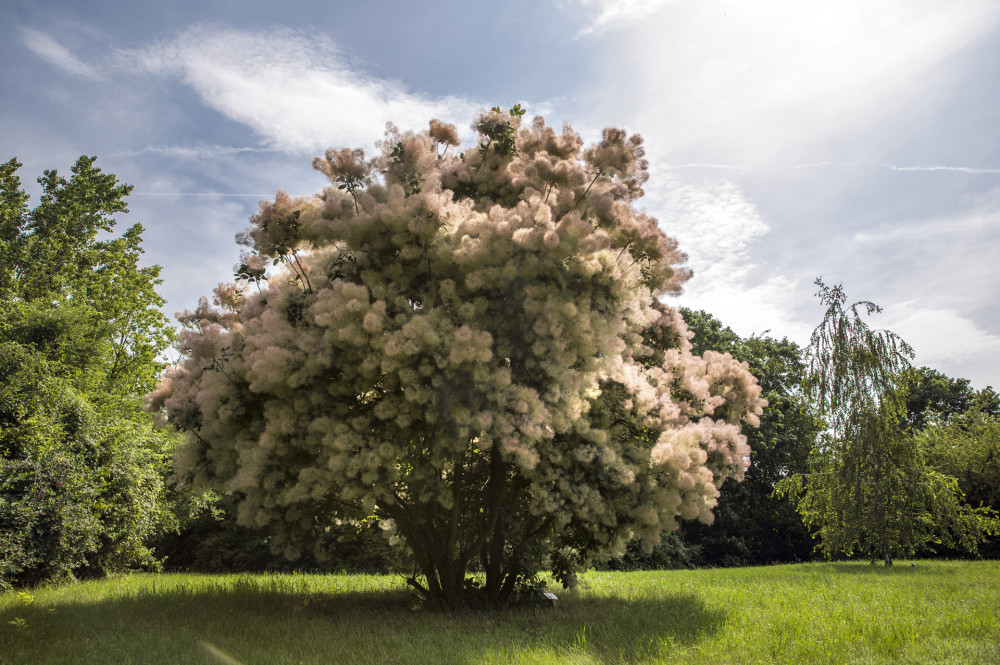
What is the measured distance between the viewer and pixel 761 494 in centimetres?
2659

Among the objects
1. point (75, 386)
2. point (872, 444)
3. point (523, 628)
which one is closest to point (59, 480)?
point (75, 386)

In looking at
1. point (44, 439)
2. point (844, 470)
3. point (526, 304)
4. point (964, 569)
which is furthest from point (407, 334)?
point (964, 569)

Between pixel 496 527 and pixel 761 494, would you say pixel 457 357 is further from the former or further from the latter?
pixel 761 494

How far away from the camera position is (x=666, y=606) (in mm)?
7910

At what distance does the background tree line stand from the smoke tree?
1.64m

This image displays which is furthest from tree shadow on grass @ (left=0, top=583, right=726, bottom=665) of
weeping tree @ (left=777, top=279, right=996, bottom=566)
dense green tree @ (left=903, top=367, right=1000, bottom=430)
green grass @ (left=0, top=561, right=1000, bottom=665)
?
dense green tree @ (left=903, top=367, right=1000, bottom=430)

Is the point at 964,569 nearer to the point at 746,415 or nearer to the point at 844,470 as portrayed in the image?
the point at 844,470

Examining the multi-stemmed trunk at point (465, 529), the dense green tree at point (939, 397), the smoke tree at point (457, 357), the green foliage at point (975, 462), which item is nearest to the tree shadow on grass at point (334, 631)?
the multi-stemmed trunk at point (465, 529)

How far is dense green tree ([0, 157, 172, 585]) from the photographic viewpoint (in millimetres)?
10047

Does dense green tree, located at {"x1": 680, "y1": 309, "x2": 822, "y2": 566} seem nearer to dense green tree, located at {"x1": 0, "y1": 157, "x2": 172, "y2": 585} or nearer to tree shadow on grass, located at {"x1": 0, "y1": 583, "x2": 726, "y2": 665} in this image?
tree shadow on grass, located at {"x1": 0, "y1": 583, "x2": 726, "y2": 665}

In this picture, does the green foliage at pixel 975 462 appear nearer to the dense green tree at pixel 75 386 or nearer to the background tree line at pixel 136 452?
the background tree line at pixel 136 452

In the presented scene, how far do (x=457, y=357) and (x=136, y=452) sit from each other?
1016cm

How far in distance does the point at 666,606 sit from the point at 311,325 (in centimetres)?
572

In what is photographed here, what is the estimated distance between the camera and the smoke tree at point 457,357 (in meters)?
6.08
